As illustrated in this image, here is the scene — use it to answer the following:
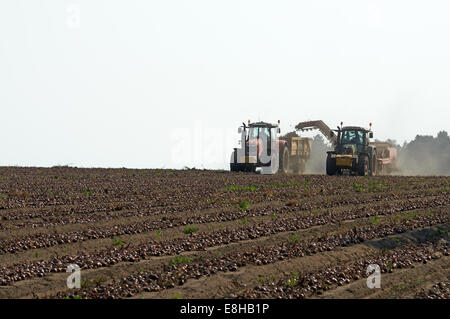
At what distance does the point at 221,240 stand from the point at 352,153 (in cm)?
2133

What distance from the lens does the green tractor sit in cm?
3494

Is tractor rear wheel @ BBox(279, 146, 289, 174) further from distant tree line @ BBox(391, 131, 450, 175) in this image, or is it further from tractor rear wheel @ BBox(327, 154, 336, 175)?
distant tree line @ BBox(391, 131, 450, 175)

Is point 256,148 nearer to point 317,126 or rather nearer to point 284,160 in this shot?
point 284,160

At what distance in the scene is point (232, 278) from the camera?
11.8 meters

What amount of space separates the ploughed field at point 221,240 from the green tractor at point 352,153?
23.7 ft

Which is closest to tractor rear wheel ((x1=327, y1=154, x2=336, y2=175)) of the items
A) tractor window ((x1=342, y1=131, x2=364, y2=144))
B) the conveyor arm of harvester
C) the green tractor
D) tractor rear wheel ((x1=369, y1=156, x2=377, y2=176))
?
the green tractor

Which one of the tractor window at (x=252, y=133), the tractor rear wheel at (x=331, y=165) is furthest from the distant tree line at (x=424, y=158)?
the tractor window at (x=252, y=133)

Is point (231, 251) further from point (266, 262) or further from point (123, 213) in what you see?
point (123, 213)

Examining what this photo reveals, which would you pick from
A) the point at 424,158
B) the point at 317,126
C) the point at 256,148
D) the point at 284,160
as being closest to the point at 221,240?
the point at 256,148

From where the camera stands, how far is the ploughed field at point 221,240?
11.3 metres

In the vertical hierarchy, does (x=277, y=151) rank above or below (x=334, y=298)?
above

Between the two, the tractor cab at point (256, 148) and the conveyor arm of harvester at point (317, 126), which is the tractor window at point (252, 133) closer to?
the tractor cab at point (256, 148)
